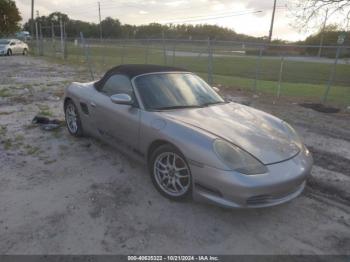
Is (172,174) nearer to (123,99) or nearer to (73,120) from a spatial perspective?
(123,99)

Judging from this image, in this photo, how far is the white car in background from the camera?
28.4m

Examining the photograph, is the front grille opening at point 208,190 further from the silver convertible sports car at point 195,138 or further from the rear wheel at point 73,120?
the rear wheel at point 73,120

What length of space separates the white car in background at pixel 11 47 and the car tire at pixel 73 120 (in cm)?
2744

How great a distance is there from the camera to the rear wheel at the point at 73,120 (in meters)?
5.25

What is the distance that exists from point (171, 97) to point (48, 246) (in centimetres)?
221

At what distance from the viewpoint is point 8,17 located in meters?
42.5

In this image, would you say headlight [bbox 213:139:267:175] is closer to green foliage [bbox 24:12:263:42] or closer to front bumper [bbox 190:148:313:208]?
front bumper [bbox 190:148:313:208]

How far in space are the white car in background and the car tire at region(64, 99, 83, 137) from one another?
27.4 metres

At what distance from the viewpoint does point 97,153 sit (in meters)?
4.79

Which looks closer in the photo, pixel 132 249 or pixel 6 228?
pixel 132 249

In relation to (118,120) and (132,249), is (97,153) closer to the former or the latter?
(118,120)

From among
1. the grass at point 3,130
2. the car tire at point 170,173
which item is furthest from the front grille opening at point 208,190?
the grass at point 3,130

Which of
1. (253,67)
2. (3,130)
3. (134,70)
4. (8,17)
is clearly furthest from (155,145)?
(8,17)

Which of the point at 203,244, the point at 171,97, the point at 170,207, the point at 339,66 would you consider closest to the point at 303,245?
the point at 203,244
